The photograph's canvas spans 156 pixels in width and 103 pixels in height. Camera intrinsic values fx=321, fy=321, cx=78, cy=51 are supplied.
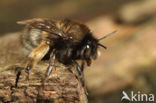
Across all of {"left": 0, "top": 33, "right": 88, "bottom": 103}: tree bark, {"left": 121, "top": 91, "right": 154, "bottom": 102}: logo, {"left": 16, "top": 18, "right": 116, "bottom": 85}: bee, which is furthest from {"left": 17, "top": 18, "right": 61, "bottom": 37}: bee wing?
{"left": 121, "top": 91, "right": 154, "bottom": 102}: logo

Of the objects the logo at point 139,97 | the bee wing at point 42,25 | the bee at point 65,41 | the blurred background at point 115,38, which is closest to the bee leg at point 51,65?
the bee at point 65,41

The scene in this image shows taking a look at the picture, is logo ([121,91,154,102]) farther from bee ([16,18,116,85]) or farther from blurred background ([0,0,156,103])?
bee ([16,18,116,85])

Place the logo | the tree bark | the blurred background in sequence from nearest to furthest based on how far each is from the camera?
1. the tree bark
2. the logo
3. the blurred background

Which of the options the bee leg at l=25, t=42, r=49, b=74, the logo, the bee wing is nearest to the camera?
the bee leg at l=25, t=42, r=49, b=74

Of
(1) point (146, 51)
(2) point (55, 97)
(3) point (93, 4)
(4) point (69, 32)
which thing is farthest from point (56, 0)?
(2) point (55, 97)

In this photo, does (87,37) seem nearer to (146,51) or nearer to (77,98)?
(77,98)

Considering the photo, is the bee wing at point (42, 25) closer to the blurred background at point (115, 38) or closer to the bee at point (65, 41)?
the bee at point (65, 41)

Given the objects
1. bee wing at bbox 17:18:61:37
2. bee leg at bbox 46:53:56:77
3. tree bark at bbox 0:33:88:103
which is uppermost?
bee wing at bbox 17:18:61:37
